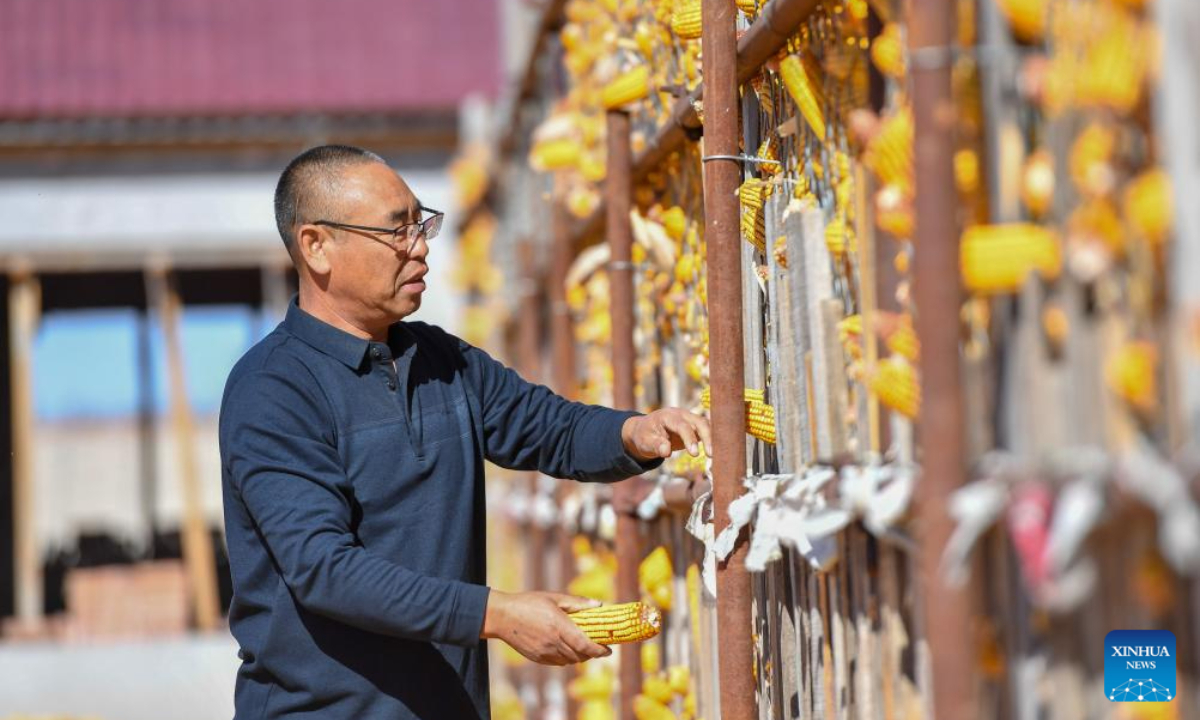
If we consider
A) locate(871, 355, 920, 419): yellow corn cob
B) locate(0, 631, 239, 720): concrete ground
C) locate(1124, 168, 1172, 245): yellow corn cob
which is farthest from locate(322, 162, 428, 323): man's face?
locate(0, 631, 239, 720): concrete ground

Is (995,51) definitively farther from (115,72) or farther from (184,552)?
(184,552)

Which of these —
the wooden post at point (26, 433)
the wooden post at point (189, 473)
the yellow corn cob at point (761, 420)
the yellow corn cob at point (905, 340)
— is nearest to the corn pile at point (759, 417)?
the yellow corn cob at point (761, 420)

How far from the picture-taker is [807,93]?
9.39 feet

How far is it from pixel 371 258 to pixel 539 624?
0.89m

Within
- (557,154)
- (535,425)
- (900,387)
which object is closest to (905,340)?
(900,387)

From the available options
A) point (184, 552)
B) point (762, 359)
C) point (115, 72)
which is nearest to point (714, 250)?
point (762, 359)

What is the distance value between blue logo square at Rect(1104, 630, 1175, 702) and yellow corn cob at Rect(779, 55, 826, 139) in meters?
1.18

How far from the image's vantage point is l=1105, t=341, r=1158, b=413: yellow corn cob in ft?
5.59

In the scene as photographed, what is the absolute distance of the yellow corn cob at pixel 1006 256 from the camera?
1.88 m

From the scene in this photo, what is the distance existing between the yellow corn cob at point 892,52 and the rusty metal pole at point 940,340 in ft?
0.87

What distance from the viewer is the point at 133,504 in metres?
21.0

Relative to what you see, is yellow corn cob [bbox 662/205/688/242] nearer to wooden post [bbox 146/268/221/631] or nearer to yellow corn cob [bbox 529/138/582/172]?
yellow corn cob [bbox 529/138/582/172]

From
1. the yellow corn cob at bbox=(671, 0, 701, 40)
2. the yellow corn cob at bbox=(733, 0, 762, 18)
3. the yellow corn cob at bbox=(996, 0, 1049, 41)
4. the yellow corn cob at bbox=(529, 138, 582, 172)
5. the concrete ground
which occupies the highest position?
the yellow corn cob at bbox=(529, 138, 582, 172)

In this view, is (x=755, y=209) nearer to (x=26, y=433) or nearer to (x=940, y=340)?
(x=940, y=340)
